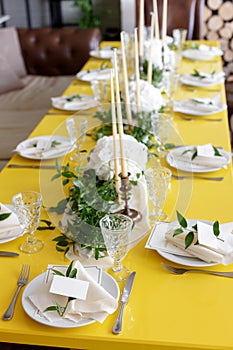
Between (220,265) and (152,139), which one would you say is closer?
(220,265)

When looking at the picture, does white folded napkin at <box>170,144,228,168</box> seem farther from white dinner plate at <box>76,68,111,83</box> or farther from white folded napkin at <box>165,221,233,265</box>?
white dinner plate at <box>76,68,111,83</box>

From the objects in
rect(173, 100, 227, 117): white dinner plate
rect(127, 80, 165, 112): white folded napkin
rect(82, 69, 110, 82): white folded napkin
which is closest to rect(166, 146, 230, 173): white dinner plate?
rect(127, 80, 165, 112): white folded napkin

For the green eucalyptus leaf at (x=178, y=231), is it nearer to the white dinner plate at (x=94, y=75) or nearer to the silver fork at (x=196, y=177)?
the silver fork at (x=196, y=177)

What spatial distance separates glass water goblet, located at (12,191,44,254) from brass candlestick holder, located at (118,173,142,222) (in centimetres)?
22

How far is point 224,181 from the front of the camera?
5.61 ft

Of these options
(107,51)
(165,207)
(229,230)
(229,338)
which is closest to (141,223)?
(165,207)

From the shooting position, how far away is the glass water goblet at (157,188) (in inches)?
57.6

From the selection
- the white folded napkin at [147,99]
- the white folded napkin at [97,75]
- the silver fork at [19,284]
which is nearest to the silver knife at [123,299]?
the silver fork at [19,284]

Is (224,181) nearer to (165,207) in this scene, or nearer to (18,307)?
(165,207)

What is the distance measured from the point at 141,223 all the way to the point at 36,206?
297mm

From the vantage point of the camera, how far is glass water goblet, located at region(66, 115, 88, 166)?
187 cm

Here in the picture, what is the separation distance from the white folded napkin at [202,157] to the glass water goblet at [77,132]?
0.31m

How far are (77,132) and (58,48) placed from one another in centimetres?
211

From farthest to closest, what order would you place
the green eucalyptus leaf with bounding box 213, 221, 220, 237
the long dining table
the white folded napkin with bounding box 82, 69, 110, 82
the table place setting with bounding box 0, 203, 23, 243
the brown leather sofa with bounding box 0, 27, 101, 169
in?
the brown leather sofa with bounding box 0, 27, 101, 169, the white folded napkin with bounding box 82, 69, 110, 82, the table place setting with bounding box 0, 203, 23, 243, the green eucalyptus leaf with bounding box 213, 221, 220, 237, the long dining table
